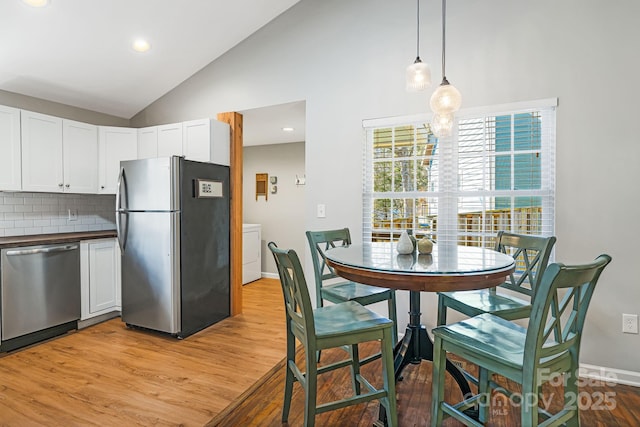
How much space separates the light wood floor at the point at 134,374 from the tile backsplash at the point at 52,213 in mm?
1193

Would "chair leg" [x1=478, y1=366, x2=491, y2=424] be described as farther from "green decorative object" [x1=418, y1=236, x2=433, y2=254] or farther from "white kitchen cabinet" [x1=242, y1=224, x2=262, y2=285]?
"white kitchen cabinet" [x1=242, y1=224, x2=262, y2=285]

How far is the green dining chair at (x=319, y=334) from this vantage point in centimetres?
152

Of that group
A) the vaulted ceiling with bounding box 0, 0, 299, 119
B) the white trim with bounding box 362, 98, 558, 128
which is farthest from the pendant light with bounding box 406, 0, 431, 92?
the vaulted ceiling with bounding box 0, 0, 299, 119

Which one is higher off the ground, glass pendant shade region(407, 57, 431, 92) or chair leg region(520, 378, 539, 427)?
glass pendant shade region(407, 57, 431, 92)

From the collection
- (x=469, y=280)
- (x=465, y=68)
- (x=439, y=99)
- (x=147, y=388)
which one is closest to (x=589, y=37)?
(x=465, y=68)

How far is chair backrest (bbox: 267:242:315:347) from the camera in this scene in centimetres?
150

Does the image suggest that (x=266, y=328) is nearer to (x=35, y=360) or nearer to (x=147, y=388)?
(x=147, y=388)

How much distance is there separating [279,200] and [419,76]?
3759mm

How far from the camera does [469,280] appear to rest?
1540 mm

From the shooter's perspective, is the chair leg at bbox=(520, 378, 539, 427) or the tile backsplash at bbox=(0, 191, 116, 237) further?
the tile backsplash at bbox=(0, 191, 116, 237)

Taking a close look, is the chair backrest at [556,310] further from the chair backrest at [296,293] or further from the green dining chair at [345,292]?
the green dining chair at [345,292]

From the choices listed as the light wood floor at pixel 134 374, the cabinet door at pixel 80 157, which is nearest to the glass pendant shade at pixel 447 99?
the light wood floor at pixel 134 374

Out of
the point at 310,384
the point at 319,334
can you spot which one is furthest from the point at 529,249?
the point at 310,384

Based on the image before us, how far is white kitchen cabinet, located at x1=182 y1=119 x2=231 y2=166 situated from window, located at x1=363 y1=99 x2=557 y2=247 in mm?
1548
